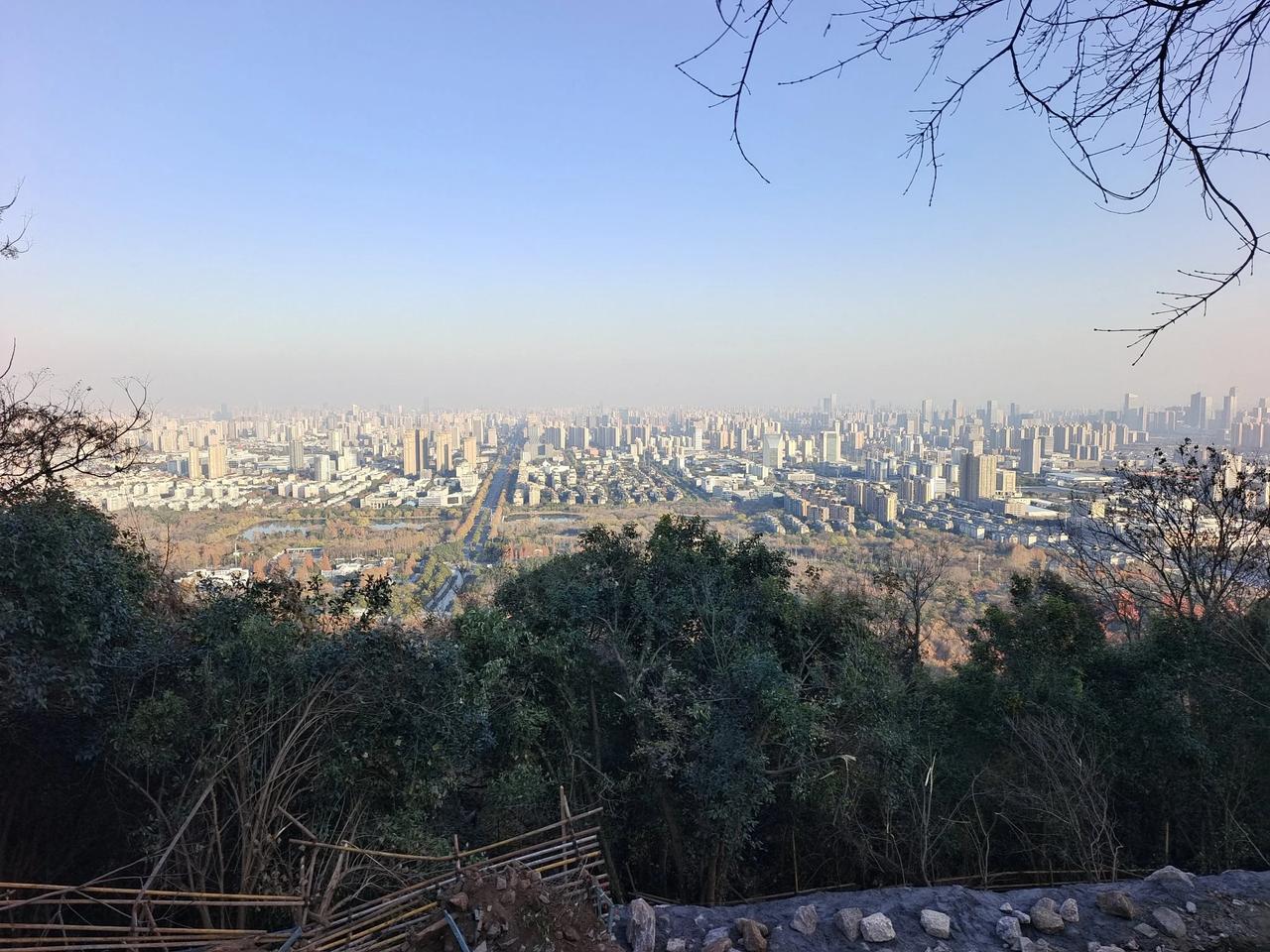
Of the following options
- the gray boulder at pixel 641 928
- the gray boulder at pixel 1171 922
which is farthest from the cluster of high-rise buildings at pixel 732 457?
the gray boulder at pixel 1171 922

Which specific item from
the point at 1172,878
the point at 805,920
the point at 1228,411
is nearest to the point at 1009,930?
the point at 805,920

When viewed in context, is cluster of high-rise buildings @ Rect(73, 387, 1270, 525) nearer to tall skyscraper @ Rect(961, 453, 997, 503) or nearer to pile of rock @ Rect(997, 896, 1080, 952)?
tall skyscraper @ Rect(961, 453, 997, 503)

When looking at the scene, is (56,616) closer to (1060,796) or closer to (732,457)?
(1060,796)

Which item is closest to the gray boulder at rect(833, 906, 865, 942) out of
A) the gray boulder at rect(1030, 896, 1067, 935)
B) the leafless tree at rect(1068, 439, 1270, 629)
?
the gray boulder at rect(1030, 896, 1067, 935)

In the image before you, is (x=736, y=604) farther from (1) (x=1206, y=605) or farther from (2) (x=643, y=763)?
(1) (x=1206, y=605)

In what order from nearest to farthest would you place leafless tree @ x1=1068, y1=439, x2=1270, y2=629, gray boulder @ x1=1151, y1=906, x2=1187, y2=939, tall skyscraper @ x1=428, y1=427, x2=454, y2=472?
gray boulder @ x1=1151, y1=906, x2=1187, y2=939
leafless tree @ x1=1068, y1=439, x2=1270, y2=629
tall skyscraper @ x1=428, y1=427, x2=454, y2=472

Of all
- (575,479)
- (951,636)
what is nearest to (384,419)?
(575,479)
